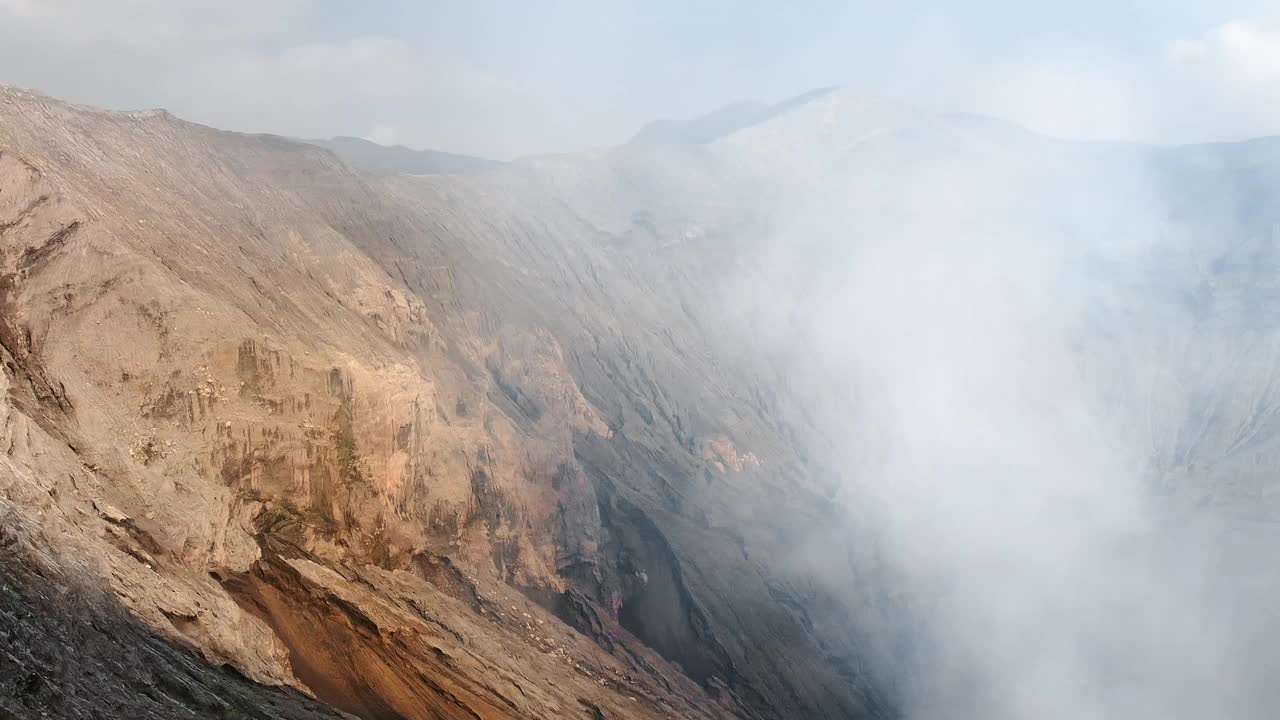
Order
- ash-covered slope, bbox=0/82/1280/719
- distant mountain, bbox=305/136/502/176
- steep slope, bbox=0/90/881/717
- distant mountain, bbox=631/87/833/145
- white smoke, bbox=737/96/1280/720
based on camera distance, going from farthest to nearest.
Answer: distant mountain, bbox=631/87/833/145 < distant mountain, bbox=305/136/502/176 < white smoke, bbox=737/96/1280/720 < ash-covered slope, bbox=0/82/1280/719 < steep slope, bbox=0/90/881/717

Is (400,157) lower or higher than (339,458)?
higher

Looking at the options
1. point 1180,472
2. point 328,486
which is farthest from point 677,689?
point 1180,472

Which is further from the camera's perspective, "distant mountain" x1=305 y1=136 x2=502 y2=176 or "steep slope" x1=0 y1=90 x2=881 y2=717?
"distant mountain" x1=305 y1=136 x2=502 y2=176

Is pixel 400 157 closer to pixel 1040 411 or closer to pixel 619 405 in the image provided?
pixel 619 405

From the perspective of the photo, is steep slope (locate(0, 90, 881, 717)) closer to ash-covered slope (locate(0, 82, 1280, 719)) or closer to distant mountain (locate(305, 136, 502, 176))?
ash-covered slope (locate(0, 82, 1280, 719))

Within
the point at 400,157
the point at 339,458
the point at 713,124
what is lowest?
the point at 339,458

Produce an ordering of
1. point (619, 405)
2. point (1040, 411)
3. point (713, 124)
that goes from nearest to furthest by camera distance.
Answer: point (619, 405), point (1040, 411), point (713, 124)

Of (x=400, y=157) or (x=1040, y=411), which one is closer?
(x=1040, y=411)

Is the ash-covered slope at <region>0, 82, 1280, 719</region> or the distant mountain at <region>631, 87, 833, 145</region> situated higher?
the distant mountain at <region>631, 87, 833, 145</region>

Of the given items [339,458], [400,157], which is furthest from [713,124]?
[339,458]

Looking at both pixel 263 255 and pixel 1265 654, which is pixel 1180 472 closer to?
pixel 1265 654

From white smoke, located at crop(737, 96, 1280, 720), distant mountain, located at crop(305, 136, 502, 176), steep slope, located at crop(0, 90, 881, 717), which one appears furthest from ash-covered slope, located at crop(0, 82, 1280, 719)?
distant mountain, located at crop(305, 136, 502, 176)

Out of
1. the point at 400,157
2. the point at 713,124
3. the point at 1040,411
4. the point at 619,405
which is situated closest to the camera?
the point at 619,405
